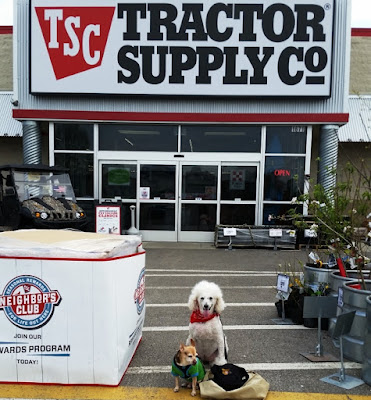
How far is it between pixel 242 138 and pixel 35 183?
20.7 ft

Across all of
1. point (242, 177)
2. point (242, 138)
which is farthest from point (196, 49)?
point (242, 177)

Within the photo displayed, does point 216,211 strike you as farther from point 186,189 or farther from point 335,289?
point 335,289

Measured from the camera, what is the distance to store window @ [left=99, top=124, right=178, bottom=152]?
11.9m

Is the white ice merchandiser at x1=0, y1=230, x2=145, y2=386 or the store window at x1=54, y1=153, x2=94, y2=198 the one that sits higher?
the store window at x1=54, y1=153, x2=94, y2=198

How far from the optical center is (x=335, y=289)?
4.49m

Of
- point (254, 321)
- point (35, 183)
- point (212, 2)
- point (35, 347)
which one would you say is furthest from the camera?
point (212, 2)

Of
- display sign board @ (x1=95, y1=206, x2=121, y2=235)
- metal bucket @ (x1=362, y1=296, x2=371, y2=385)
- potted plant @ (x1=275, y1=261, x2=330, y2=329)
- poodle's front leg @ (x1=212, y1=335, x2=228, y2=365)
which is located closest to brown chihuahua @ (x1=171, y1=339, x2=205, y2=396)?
poodle's front leg @ (x1=212, y1=335, x2=228, y2=365)

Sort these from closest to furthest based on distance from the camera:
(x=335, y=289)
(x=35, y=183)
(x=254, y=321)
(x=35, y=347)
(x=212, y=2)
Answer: (x=35, y=347), (x=335, y=289), (x=254, y=321), (x=35, y=183), (x=212, y=2)

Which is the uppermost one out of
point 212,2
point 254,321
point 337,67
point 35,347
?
point 212,2

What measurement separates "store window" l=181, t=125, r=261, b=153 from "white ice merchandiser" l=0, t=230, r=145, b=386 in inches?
352

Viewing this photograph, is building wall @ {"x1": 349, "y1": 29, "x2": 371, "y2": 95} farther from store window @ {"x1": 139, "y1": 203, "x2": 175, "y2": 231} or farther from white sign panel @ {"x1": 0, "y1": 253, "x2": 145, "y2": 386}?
white sign panel @ {"x1": 0, "y1": 253, "x2": 145, "y2": 386}

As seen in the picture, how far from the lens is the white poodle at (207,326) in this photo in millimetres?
3395

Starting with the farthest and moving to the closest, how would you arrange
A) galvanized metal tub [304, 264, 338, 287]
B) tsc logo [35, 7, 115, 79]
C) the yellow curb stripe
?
tsc logo [35, 7, 115, 79] < galvanized metal tub [304, 264, 338, 287] < the yellow curb stripe

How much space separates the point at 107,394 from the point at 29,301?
102 centimetres
